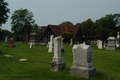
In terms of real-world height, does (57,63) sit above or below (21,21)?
below

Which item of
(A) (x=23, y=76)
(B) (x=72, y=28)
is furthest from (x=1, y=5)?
(B) (x=72, y=28)

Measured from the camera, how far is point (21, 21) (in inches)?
2068

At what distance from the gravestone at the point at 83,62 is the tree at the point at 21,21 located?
48418 mm

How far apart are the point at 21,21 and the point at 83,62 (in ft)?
164

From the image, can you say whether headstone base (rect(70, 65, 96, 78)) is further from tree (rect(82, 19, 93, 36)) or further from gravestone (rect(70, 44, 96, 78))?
tree (rect(82, 19, 93, 36))

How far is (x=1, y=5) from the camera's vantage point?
14.3 m

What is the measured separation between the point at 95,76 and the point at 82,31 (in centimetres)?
4327

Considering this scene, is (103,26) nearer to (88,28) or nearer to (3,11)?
(88,28)

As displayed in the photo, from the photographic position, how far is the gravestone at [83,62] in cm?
569

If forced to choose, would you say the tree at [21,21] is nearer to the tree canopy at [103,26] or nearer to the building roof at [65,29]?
the building roof at [65,29]

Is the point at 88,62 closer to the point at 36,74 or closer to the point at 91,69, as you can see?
the point at 91,69

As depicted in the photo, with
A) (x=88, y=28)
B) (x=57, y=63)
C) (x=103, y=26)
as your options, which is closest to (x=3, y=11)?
(x=57, y=63)

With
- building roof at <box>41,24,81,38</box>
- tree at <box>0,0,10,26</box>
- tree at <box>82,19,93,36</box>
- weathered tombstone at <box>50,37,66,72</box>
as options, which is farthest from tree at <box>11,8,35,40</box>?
weathered tombstone at <box>50,37,66,72</box>

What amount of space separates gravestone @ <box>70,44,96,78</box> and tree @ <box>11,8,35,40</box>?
4842cm
